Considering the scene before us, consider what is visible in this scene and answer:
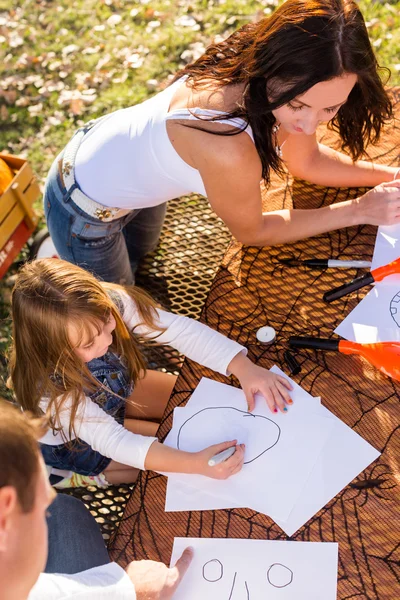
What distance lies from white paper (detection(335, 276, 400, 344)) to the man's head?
0.83 m

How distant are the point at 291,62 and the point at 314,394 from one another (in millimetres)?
752

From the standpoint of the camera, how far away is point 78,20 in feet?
14.1

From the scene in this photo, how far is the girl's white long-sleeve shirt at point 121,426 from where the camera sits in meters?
1.64

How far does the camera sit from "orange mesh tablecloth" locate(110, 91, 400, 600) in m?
1.37

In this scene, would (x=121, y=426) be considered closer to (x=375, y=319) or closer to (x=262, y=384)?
(x=262, y=384)

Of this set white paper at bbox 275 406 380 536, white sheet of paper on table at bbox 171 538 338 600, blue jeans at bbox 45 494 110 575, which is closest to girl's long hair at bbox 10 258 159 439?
blue jeans at bbox 45 494 110 575

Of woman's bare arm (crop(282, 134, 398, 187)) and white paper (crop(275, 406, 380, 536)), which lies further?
woman's bare arm (crop(282, 134, 398, 187))

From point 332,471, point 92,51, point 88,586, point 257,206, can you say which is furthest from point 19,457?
point 92,51

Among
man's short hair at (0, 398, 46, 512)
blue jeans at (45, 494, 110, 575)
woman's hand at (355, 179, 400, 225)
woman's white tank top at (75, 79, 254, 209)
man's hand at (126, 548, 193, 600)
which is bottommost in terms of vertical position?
blue jeans at (45, 494, 110, 575)

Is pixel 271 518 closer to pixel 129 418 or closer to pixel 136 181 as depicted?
pixel 129 418

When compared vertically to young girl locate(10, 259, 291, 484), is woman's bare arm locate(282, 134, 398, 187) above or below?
above

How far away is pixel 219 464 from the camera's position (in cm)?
149

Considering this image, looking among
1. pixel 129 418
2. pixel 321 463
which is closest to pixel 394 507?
pixel 321 463

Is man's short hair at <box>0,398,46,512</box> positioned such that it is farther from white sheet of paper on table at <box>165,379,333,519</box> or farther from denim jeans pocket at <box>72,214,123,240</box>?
denim jeans pocket at <box>72,214,123,240</box>
